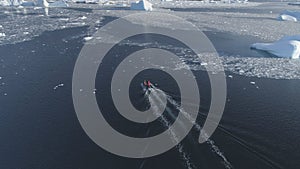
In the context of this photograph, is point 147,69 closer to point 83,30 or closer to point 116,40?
point 116,40

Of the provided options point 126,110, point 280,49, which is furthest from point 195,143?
point 280,49

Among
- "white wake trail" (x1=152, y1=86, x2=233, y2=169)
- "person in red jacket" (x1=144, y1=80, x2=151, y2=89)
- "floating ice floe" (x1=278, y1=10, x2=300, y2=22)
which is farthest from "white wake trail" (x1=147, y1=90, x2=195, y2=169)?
"floating ice floe" (x1=278, y1=10, x2=300, y2=22)

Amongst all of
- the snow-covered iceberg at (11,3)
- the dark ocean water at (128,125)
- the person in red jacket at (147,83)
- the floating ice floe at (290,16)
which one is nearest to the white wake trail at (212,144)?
the dark ocean water at (128,125)

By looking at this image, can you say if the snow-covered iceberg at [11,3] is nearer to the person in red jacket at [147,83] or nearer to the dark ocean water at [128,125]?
the dark ocean water at [128,125]

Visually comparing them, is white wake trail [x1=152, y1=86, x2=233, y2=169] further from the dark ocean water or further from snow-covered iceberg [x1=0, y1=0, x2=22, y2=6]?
snow-covered iceberg [x1=0, y1=0, x2=22, y2=6]

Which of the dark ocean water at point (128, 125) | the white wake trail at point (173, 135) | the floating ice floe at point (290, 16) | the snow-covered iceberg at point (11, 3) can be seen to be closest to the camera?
the white wake trail at point (173, 135)

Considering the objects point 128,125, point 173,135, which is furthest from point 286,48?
point 128,125
